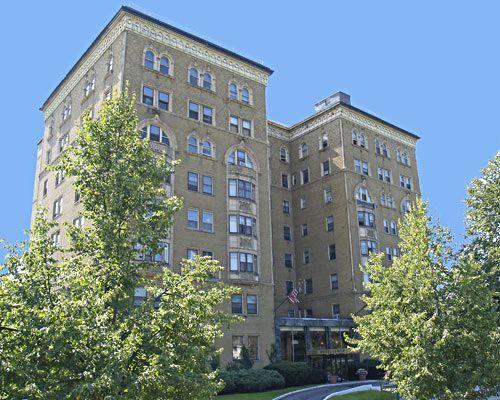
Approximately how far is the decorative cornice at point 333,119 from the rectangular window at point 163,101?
2181cm

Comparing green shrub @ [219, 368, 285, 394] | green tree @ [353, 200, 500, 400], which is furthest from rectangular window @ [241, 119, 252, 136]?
green tree @ [353, 200, 500, 400]

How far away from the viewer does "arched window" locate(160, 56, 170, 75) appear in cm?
4687

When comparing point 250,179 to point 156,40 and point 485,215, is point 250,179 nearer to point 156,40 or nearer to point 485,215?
point 156,40

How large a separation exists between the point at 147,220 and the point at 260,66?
134 feet

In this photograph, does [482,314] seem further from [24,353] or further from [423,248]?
[24,353]

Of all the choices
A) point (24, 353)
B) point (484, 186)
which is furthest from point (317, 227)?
point (24, 353)

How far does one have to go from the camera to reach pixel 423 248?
22.6 meters

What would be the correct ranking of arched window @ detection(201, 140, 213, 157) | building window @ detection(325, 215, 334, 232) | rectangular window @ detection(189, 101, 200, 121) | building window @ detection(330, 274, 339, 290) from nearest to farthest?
arched window @ detection(201, 140, 213, 157) < rectangular window @ detection(189, 101, 200, 121) < building window @ detection(330, 274, 339, 290) < building window @ detection(325, 215, 334, 232)

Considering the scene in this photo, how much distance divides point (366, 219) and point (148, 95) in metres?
28.5

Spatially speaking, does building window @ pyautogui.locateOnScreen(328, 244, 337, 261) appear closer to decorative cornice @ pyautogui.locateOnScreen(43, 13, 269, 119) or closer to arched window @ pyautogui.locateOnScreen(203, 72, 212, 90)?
decorative cornice @ pyautogui.locateOnScreen(43, 13, 269, 119)

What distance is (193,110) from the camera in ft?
157

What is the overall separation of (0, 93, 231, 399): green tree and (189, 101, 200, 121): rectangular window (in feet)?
101

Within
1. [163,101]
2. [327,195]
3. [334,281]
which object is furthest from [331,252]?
[163,101]

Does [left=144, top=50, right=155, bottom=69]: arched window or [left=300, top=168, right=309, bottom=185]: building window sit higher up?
[left=144, top=50, right=155, bottom=69]: arched window
